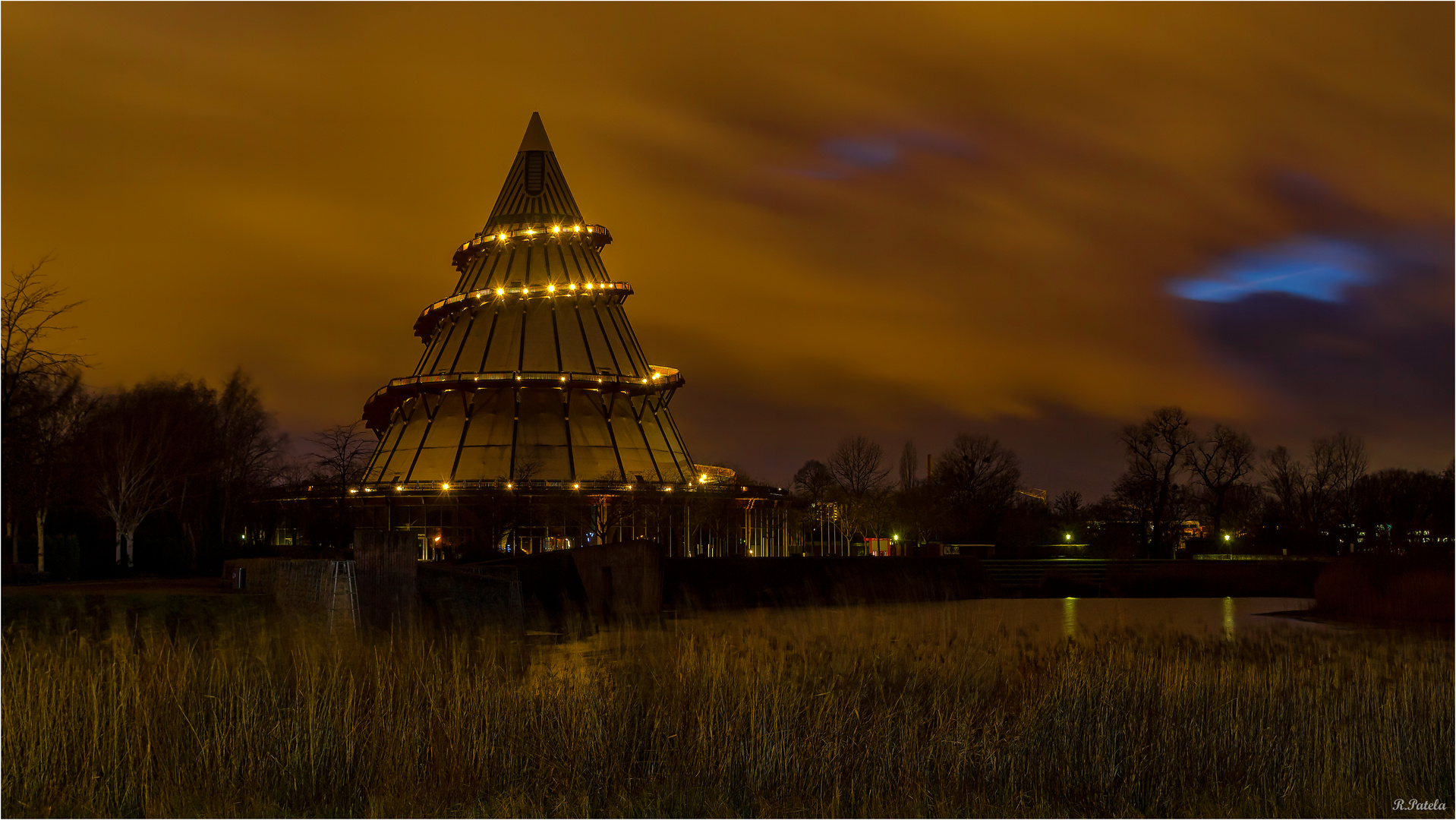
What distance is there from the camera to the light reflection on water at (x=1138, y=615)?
23641 mm

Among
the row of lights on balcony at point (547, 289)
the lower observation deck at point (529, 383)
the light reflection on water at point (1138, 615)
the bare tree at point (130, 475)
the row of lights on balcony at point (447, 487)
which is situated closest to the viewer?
the light reflection on water at point (1138, 615)

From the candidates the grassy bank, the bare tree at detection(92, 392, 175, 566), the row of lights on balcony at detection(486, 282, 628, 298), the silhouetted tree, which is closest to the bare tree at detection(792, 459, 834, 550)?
the silhouetted tree

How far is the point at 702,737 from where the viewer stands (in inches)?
509

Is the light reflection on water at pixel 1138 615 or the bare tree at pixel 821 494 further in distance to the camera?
the bare tree at pixel 821 494

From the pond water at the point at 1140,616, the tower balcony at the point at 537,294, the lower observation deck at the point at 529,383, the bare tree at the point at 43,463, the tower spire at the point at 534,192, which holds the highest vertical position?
the tower spire at the point at 534,192

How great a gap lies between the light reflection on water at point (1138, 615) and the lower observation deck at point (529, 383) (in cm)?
2472

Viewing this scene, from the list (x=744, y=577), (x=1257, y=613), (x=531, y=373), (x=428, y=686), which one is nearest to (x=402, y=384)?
(x=531, y=373)

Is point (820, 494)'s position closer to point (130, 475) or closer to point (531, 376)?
point (531, 376)

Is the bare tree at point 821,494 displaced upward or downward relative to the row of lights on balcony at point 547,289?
downward

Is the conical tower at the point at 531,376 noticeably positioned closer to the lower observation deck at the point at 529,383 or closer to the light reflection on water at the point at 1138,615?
the lower observation deck at the point at 529,383

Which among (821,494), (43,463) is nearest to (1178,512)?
(821,494)

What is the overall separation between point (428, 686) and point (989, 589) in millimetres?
41729

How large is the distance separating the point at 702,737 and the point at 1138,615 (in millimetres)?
25485

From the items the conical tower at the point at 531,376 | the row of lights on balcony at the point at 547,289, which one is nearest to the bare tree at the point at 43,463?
the conical tower at the point at 531,376
